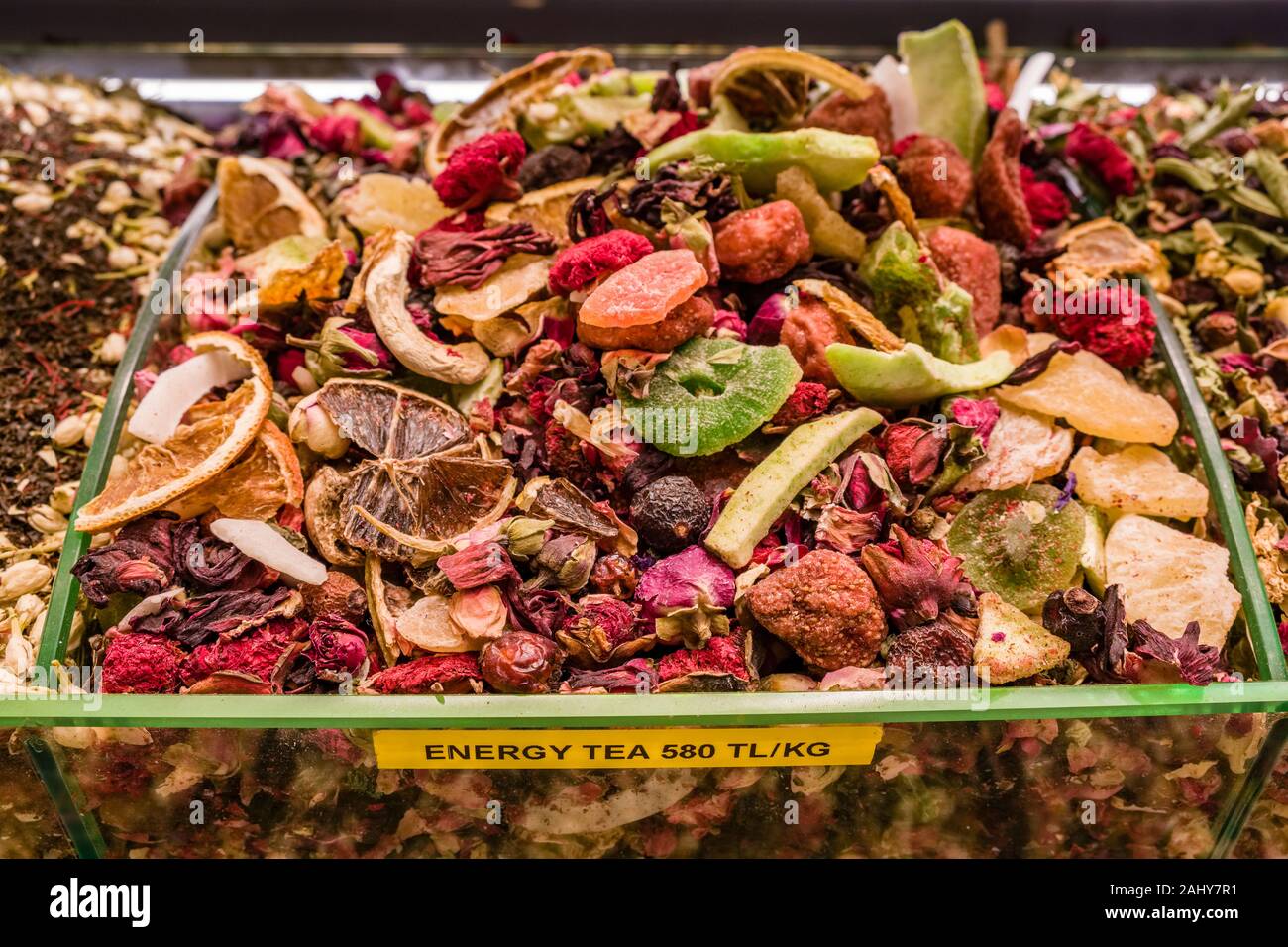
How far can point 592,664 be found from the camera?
5.12ft

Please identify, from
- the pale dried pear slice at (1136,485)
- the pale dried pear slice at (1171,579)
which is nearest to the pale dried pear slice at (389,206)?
the pale dried pear slice at (1136,485)

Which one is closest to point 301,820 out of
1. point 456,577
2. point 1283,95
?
point 456,577

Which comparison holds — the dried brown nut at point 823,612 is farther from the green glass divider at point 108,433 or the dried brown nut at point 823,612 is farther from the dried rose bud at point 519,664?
the green glass divider at point 108,433

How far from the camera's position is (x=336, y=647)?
1552 millimetres

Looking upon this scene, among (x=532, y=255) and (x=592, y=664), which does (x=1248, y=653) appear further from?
(x=532, y=255)

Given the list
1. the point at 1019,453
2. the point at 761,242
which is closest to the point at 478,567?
the point at 761,242

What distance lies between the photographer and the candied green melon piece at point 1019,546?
5.50ft

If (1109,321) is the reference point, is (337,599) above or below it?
below

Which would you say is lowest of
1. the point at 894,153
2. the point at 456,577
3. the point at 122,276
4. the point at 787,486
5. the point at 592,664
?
the point at 592,664

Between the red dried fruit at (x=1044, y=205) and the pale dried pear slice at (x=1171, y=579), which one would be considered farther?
the red dried fruit at (x=1044, y=205)

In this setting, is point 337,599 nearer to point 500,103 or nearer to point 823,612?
point 823,612

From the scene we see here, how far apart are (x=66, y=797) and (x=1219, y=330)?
2468 mm

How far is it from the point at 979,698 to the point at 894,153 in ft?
4.29

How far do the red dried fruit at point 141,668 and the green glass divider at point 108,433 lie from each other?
0.15 meters
